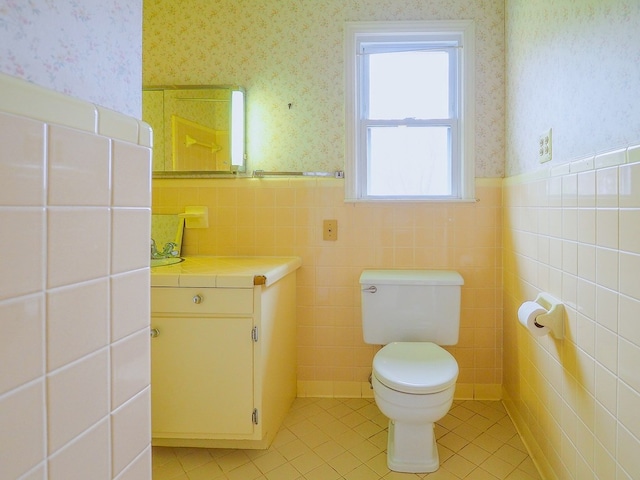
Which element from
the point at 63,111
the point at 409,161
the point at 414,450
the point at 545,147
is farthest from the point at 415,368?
the point at 63,111

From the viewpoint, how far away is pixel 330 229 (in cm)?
215

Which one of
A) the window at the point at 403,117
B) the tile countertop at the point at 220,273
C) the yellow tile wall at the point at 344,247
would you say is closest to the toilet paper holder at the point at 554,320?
the yellow tile wall at the point at 344,247

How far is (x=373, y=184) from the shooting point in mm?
2229

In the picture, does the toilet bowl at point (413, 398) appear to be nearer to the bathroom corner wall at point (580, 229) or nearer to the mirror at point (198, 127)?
the bathroom corner wall at point (580, 229)

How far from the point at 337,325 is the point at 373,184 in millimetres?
860

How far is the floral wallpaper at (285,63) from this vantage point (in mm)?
2086

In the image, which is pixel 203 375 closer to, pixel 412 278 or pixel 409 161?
pixel 412 278

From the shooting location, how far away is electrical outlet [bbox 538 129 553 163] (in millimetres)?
1479

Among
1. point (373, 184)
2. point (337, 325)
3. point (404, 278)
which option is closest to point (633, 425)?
point (404, 278)

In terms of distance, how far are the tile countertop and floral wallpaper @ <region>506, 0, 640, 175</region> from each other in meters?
1.23

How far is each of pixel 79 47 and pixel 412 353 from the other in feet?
5.35

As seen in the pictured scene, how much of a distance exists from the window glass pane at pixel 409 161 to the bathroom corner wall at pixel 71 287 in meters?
1.74

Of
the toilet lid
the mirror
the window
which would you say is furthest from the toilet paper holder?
the mirror

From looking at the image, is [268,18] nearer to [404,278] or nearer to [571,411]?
[404,278]
